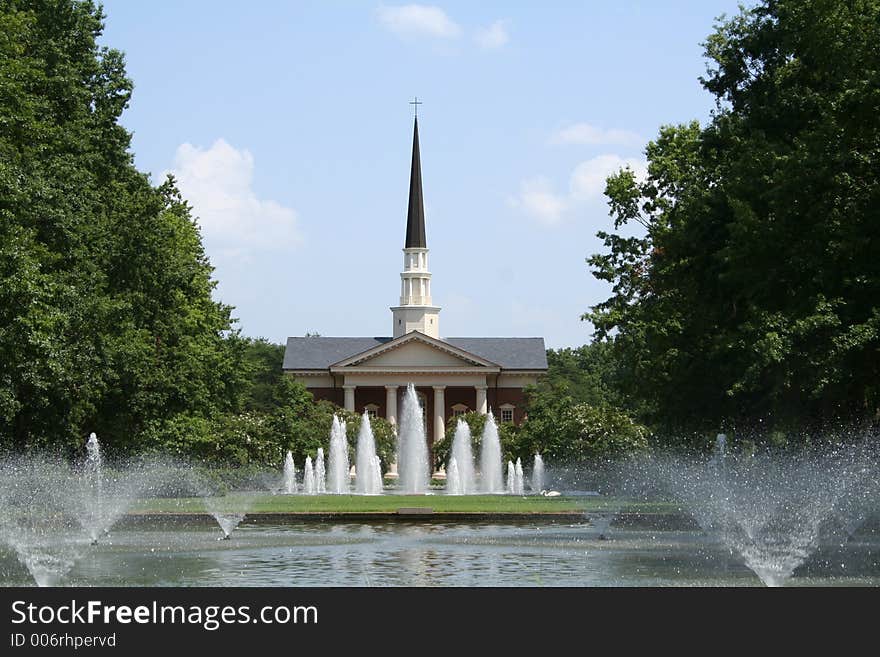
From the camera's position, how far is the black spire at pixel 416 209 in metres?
128

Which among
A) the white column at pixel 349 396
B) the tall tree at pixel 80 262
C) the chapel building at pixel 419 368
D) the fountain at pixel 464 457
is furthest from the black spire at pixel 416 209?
the tall tree at pixel 80 262

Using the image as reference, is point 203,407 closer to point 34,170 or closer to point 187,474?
point 187,474

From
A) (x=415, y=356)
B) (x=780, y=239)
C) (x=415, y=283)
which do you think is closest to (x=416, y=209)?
(x=415, y=283)

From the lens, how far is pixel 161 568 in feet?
76.8

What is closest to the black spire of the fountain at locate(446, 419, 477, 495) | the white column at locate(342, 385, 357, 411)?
the white column at locate(342, 385, 357, 411)

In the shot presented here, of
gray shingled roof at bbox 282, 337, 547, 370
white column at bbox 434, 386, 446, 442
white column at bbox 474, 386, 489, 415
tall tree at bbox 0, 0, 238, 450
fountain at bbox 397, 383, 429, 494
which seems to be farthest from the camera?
gray shingled roof at bbox 282, 337, 547, 370

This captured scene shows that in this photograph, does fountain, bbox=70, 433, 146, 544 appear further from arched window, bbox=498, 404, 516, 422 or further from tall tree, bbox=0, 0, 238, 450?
arched window, bbox=498, 404, 516, 422

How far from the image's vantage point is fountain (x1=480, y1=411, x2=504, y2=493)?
241ft

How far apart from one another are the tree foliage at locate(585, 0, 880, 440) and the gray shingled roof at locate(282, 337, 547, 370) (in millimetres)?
77551

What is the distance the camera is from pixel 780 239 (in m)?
34.5

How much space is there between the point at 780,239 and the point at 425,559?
1336 cm

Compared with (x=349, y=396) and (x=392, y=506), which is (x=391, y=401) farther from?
(x=392, y=506)

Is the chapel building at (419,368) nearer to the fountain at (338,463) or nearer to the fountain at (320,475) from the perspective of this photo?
the fountain at (338,463)

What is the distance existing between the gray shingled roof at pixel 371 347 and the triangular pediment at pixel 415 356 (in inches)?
127
